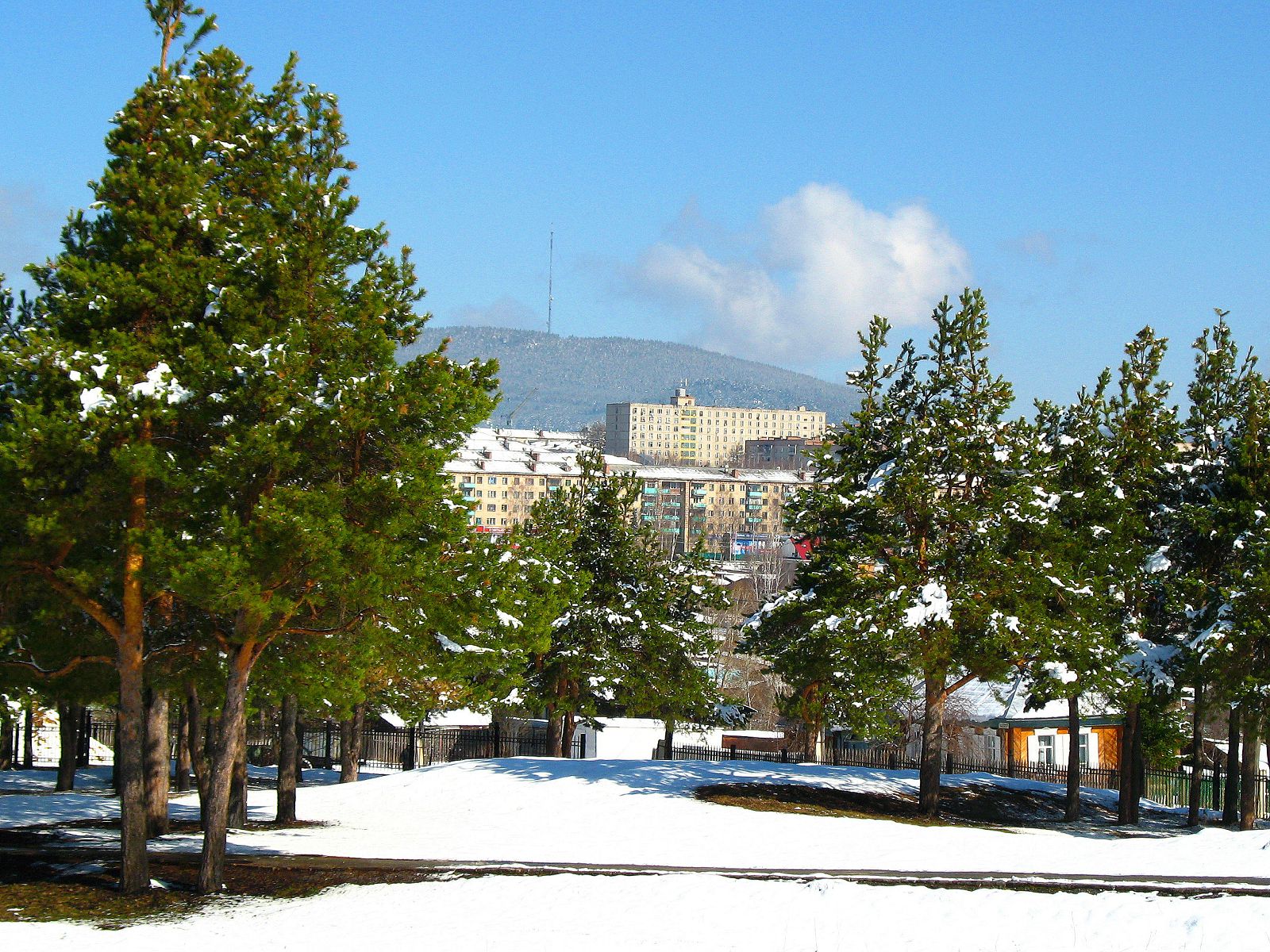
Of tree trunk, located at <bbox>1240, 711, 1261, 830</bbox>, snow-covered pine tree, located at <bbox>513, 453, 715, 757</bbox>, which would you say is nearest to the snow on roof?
snow-covered pine tree, located at <bbox>513, 453, 715, 757</bbox>

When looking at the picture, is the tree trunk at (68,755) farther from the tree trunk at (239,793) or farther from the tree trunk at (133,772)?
the tree trunk at (133,772)

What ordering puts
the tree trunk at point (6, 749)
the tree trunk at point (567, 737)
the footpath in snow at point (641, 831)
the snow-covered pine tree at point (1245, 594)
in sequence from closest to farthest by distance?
the footpath in snow at point (641, 831)
the snow-covered pine tree at point (1245, 594)
the tree trunk at point (6, 749)
the tree trunk at point (567, 737)

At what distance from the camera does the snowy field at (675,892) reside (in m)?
14.8

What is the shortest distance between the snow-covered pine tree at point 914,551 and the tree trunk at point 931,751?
34 mm

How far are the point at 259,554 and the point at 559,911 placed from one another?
590 cm

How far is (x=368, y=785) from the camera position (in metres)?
30.4

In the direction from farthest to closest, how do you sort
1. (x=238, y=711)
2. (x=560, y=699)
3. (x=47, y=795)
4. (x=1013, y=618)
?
(x=560, y=699) → (x=47, y=795) → (x=1013, y=618) → (x=238, y=711)

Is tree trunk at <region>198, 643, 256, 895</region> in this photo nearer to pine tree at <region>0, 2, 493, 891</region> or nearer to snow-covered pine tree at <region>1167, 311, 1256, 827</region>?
pine tree at <region>0, 2, 493, 891</region>

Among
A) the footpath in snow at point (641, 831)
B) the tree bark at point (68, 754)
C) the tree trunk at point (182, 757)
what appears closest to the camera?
the footpath in snow at point (641, 831)

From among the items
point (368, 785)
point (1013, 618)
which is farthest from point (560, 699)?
point (1013, 618)

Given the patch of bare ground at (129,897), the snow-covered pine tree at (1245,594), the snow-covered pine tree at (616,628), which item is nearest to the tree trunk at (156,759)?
the patch of bare ground at (129,897)

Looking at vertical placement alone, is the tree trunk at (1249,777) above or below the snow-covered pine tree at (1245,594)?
below

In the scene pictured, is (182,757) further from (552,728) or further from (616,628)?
(616,628)

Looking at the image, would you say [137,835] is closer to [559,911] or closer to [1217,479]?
[559,911]
